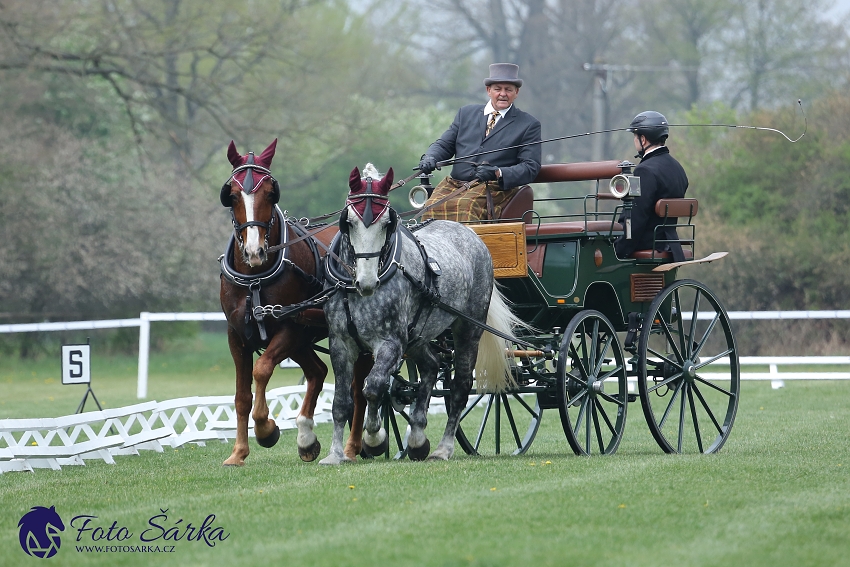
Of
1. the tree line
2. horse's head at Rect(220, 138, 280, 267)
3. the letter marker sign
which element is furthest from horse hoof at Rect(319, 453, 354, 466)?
the tree line

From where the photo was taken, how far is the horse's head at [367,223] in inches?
304

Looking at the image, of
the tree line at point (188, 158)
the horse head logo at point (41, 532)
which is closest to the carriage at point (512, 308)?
the horse head logo at point (41, 532)

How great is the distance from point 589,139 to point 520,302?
40.2 m

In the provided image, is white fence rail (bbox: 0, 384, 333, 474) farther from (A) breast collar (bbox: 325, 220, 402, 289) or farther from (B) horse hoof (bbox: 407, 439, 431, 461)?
(A) breast collar (bbox: 325, 220, 402, 289)

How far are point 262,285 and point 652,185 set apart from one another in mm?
3146

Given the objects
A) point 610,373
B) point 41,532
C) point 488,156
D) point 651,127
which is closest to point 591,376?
point 610,373

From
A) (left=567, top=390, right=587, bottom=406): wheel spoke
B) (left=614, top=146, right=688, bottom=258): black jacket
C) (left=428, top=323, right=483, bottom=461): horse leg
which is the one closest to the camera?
(left=428, top=323, right=483, bottom=461): horse leg

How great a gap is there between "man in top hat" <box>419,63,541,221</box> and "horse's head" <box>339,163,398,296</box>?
1378 millimetres

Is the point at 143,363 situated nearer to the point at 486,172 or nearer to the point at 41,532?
the point at 486,172

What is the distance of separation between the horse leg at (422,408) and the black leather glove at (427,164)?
1.35 m

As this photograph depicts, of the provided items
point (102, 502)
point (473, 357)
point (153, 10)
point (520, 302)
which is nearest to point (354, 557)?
point (102, 502)

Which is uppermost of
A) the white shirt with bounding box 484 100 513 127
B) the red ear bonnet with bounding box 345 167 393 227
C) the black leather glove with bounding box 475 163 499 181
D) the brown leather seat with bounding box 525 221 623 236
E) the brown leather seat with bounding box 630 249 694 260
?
the white shirt with bounding box 484 100 513 127

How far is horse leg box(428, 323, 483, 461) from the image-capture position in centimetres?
893

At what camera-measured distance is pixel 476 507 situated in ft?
21.1
